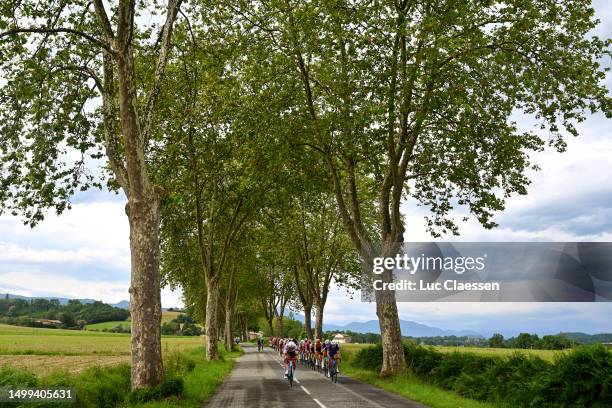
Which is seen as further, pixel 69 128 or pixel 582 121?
pixel 582 121

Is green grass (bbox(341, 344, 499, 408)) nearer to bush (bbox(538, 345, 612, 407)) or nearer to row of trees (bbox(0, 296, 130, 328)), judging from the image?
bush (bbox(538, 345, 612, 407))

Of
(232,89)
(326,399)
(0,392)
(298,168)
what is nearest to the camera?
(0,392)

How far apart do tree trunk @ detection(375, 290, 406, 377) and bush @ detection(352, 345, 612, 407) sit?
3.06ft

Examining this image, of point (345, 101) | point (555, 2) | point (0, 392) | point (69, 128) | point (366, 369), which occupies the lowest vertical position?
point (366, 369)

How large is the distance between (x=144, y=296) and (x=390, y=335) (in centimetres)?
1122

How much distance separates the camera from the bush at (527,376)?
38.3 feet

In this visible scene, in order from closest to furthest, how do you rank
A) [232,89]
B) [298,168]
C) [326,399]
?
[326,399] < [232,89] < [298,168]

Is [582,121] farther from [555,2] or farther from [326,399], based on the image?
[326,399]

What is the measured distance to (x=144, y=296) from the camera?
14.2 metres

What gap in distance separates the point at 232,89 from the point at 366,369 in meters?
16.1

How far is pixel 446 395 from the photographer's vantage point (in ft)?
54.8

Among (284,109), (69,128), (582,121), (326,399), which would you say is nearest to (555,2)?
(582,121)

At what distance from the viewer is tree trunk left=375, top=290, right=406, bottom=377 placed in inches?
854

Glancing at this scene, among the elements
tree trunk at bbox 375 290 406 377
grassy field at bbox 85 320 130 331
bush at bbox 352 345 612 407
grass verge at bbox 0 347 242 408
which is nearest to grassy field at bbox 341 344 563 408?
bush at bbox 352 345 612 407
